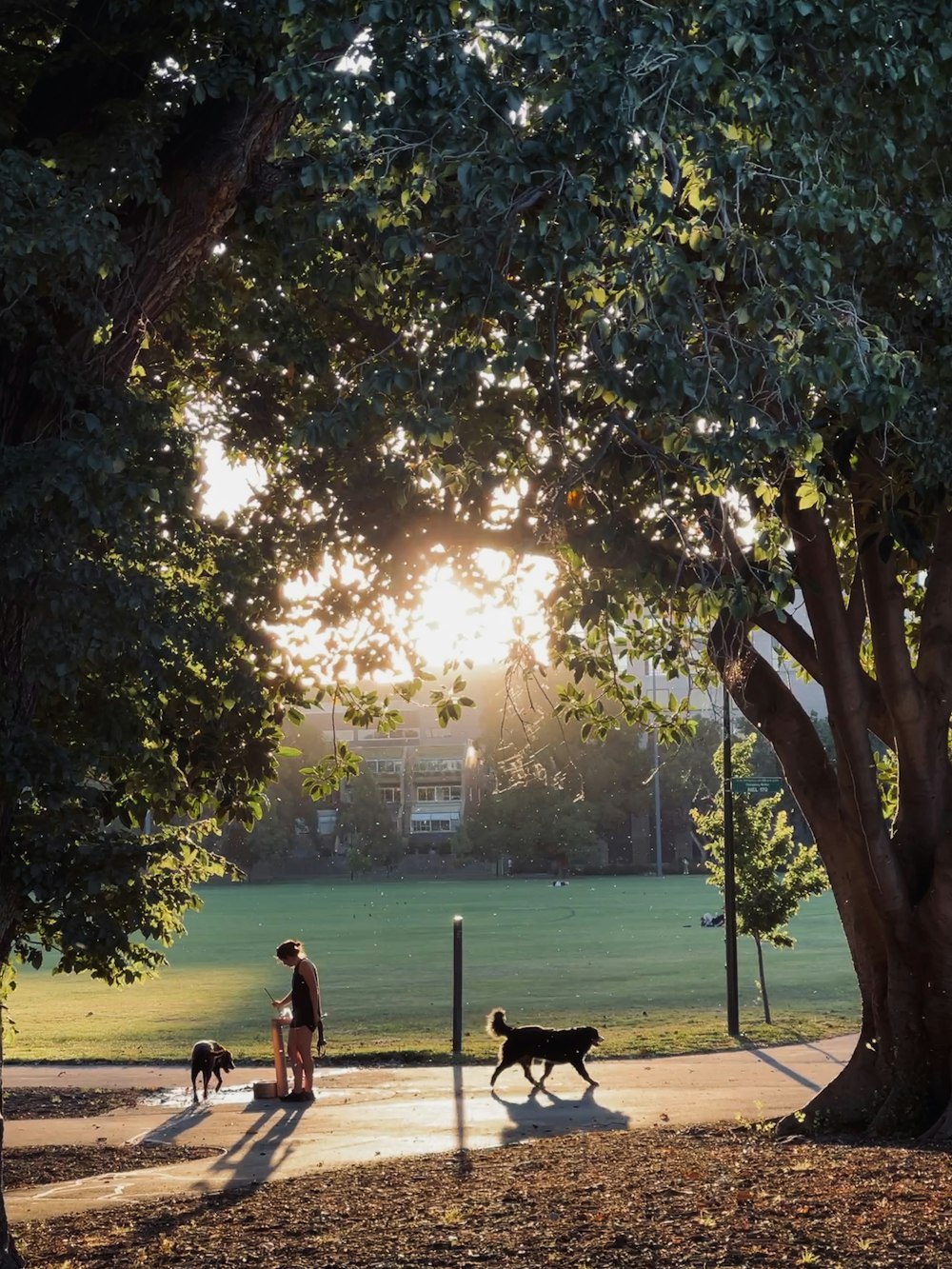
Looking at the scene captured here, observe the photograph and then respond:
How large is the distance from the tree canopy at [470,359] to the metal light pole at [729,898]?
9.88 metres

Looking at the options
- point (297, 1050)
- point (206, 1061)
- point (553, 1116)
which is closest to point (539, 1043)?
point (553, 1116)

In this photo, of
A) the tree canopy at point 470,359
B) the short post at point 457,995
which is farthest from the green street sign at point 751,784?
the tree canopy at point 470,359

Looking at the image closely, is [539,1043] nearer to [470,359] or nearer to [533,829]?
[470,359]

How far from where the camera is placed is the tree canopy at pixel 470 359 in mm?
6422

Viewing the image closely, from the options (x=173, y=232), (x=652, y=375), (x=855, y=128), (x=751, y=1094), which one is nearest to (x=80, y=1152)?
(x=751, y=1094)

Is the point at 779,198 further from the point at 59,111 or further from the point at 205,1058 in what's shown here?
the point at 205,1058

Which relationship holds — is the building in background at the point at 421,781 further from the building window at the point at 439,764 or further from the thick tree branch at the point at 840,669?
the thick tree branch at the point at 840,669

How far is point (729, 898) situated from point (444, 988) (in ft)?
34.7

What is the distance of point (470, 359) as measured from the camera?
Answer: 6.66 m

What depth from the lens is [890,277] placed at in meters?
9.88

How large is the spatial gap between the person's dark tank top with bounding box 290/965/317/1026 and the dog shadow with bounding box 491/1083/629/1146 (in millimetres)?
1995

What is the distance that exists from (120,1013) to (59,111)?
23669mm

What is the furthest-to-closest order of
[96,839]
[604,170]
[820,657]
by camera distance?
[820,657] < [96,839] < [604,170]

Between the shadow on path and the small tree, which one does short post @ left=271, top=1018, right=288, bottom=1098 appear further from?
the small tree
